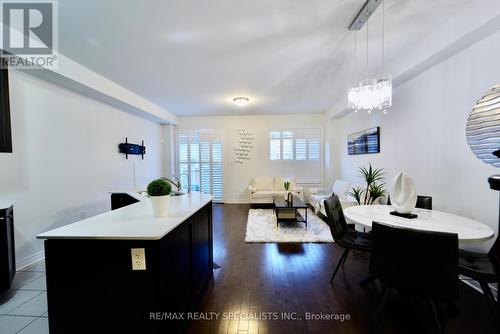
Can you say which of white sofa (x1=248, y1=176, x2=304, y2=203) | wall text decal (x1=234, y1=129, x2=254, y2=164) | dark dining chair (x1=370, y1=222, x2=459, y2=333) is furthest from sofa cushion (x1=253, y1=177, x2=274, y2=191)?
dark dining chair (x1=370, y1=222, x2=459, y2=333)

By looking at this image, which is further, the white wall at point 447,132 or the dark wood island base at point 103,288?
the white wall at point 447,132

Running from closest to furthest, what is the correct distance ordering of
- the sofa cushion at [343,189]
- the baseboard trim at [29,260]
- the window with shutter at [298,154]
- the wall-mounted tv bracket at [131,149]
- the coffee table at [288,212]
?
the baseboard trim at [29,260], the coffee table at [288,212], the wall-mounted tv bracket at [131,149], the sofa cushion at [343,189], the window with shutter at [298,154]

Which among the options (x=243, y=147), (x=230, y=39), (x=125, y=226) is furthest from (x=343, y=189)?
(x=125, y=226)

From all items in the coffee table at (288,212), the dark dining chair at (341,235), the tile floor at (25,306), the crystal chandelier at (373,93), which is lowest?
the tile floor at (25,306)

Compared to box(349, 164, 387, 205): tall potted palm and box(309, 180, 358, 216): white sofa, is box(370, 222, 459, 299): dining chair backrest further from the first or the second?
box(309, 180, 358, 216): white sofa

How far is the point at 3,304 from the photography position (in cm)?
195

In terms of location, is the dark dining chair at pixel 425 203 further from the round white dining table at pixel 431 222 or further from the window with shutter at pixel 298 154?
the window with shutter at pixel 298 154

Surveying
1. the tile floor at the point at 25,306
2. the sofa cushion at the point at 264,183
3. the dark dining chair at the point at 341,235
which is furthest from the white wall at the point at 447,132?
the tile floor at the point at 25,306

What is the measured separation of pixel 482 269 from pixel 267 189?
466 cm

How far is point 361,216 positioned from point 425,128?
5.83 feet

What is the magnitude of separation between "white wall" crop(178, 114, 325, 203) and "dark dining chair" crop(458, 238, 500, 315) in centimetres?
488

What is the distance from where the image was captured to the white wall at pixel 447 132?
6.76 ft

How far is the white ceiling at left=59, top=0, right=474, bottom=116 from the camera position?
1.89m

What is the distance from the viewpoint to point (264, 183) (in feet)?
20.2
